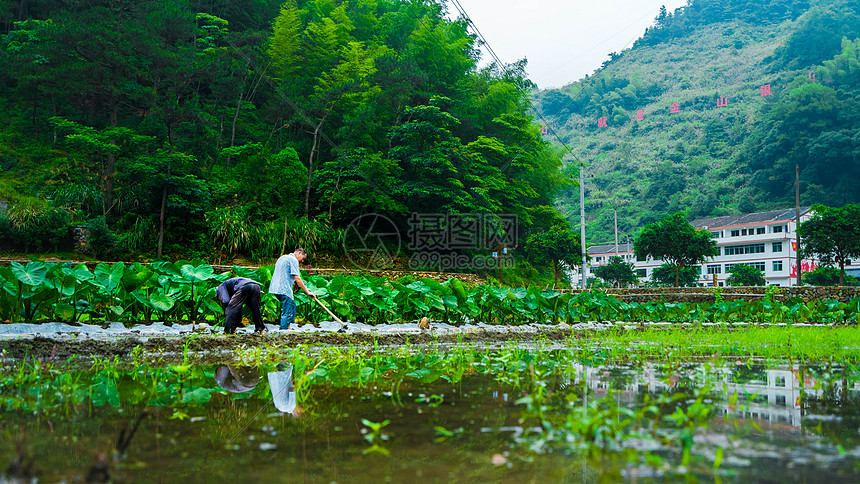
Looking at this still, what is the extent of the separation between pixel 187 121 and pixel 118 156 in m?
3.13

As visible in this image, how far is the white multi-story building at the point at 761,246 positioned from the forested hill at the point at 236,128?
26929 mm

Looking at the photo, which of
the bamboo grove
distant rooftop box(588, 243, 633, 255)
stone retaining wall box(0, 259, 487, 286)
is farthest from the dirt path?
distant rooftop box(588, 243, 633, 255)

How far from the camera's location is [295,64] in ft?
81.8

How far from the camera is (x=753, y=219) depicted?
4969 centimetres

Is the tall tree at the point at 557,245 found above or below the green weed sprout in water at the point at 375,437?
above

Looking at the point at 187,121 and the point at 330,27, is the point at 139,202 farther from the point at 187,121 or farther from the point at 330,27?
the point at 330,27

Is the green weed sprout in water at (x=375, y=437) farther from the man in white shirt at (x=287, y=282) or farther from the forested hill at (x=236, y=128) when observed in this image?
the forested hill at (x=236, y=128)

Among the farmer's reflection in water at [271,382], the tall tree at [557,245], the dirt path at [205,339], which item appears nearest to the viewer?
the farmer's reflection in water at [271,382]

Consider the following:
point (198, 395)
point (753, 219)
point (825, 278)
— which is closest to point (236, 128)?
point (198, 395)

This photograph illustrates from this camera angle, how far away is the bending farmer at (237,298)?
6.84 m

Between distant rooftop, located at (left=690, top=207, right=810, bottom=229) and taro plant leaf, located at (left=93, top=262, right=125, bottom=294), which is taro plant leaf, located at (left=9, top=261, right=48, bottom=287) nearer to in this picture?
taro plant leaf, located at (left=93, top=262, right=125, bottom=294)

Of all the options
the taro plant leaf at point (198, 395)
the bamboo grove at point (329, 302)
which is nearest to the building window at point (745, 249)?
the bamboo grove at point (329, 302)

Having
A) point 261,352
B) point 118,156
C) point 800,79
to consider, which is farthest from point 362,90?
point 800,79

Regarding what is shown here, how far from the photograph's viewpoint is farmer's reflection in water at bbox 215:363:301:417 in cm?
300
